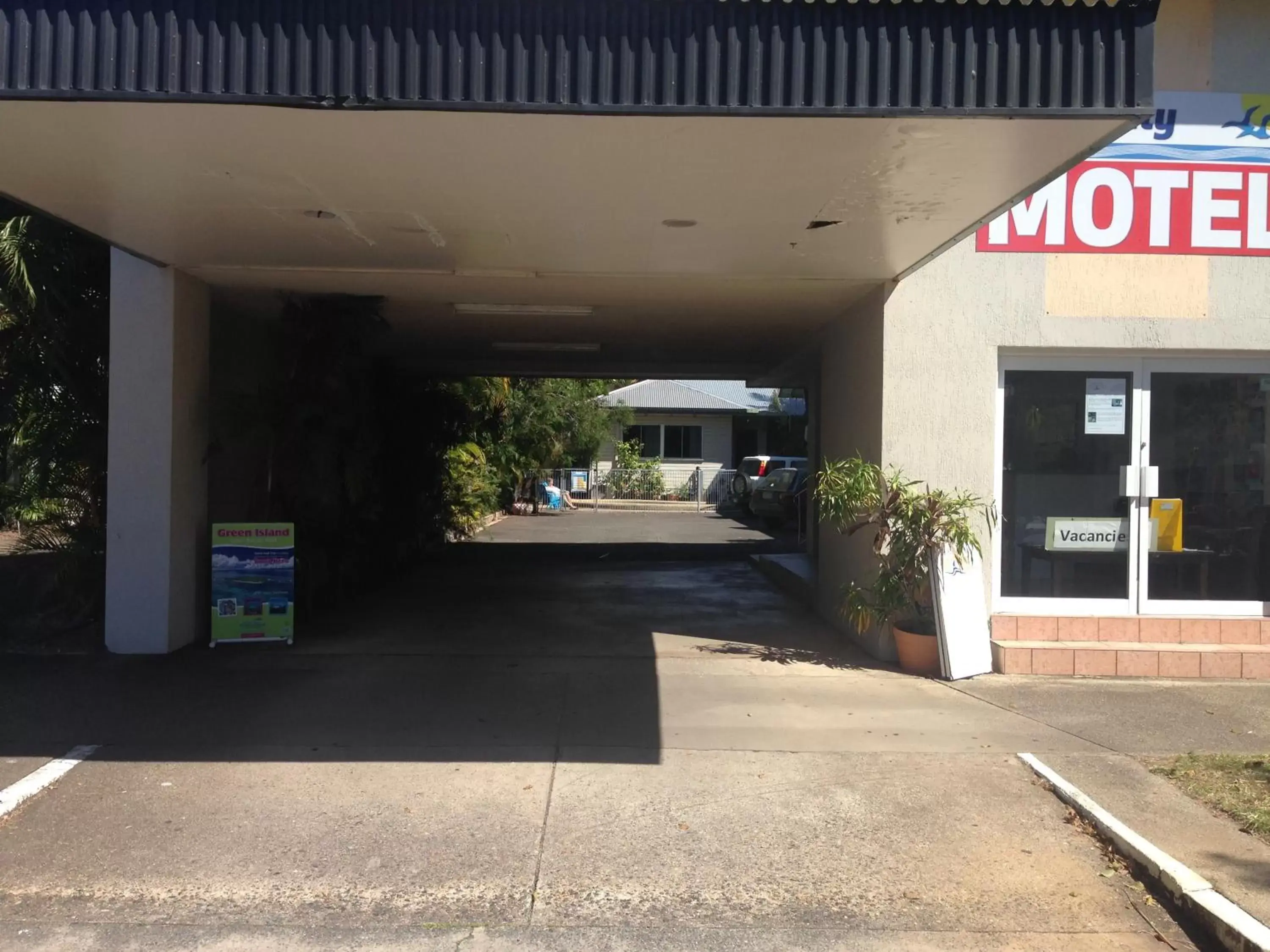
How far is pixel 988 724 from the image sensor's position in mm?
6848

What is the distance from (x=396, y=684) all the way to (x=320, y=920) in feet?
12.0

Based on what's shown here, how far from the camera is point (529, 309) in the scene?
34.6ft

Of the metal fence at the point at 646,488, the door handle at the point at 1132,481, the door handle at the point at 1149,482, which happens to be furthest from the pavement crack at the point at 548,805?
the metal fence at the point at 646,488

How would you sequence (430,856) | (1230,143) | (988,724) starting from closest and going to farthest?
(430,856) → (988,724) → (1230,143)

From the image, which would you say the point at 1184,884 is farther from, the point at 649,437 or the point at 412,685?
the point at 649,437

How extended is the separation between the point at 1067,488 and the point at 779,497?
1656 cm

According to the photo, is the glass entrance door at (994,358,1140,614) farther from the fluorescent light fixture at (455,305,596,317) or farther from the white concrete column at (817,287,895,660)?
the fluorescent light fixture at (455,305,596,317)

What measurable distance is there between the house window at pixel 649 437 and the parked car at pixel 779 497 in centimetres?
1058

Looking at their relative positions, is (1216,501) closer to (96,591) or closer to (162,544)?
(162,544)

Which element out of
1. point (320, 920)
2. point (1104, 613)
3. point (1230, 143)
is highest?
point (1230, 143)

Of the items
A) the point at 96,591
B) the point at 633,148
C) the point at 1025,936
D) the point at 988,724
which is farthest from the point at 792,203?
the point at 96,591

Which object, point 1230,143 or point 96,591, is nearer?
point 1230,143

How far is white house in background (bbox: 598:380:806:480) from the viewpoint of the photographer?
3559cm

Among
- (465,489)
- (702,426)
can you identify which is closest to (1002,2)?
(465,489)
